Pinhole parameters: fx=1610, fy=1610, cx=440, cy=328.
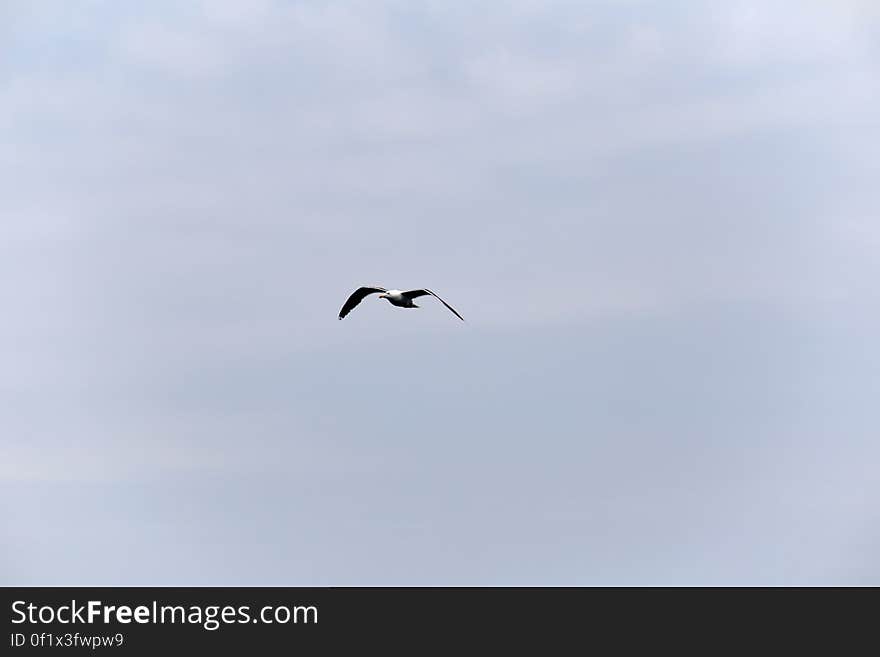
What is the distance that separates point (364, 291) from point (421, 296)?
8719mm

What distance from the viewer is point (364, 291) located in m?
165

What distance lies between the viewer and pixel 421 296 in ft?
520
